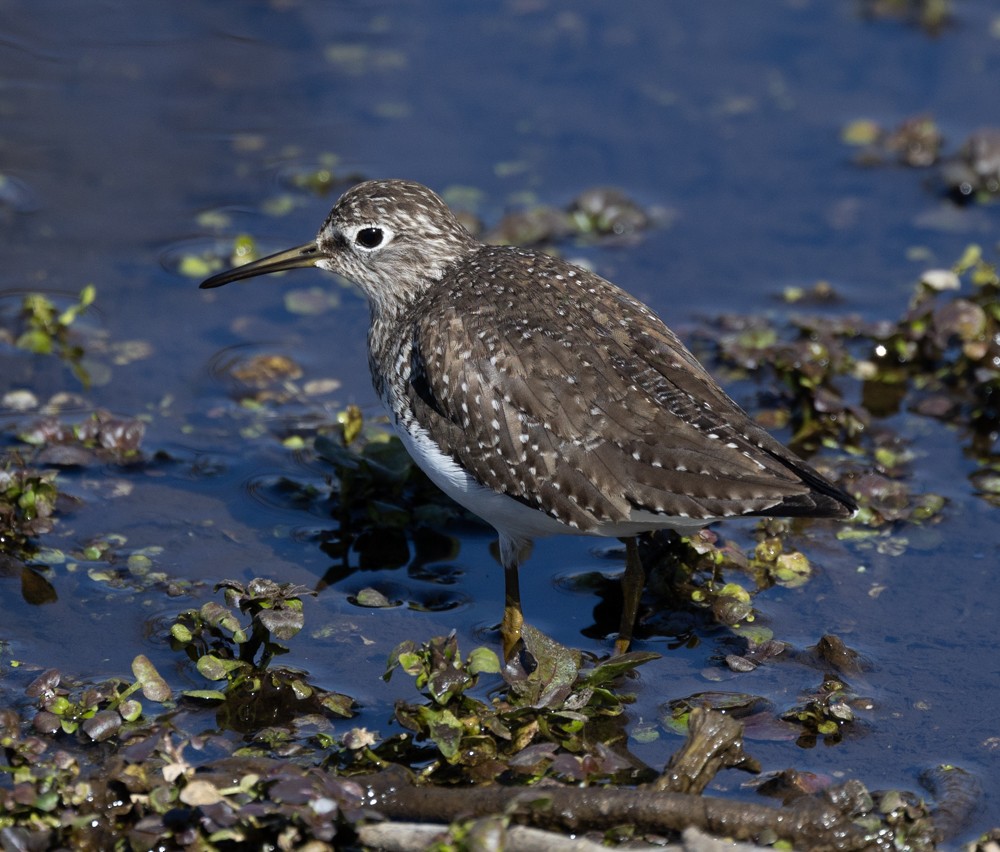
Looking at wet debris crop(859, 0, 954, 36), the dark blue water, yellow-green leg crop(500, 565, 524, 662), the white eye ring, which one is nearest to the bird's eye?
the white eye ring

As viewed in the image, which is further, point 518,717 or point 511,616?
point 511,616

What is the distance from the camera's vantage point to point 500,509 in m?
6.84

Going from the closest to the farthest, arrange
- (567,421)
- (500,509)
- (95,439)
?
(567,421) < (500,509) < (95,439)

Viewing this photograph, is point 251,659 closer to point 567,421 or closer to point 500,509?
point 500,509

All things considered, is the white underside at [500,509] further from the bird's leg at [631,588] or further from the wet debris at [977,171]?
the wet debris at [977,171]

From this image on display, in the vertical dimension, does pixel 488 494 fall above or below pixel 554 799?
above

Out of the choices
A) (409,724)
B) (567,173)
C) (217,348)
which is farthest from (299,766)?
(567,173)

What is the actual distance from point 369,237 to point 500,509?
1961mm

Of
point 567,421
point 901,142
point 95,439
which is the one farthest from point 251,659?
point 901,142

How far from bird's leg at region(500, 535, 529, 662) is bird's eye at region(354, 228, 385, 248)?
1.89 meters

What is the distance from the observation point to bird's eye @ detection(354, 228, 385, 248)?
Result: 7902mm

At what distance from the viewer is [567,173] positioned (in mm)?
11609

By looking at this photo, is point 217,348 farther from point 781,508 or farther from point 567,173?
point 781,508

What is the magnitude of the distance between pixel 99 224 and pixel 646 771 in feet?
21.7
